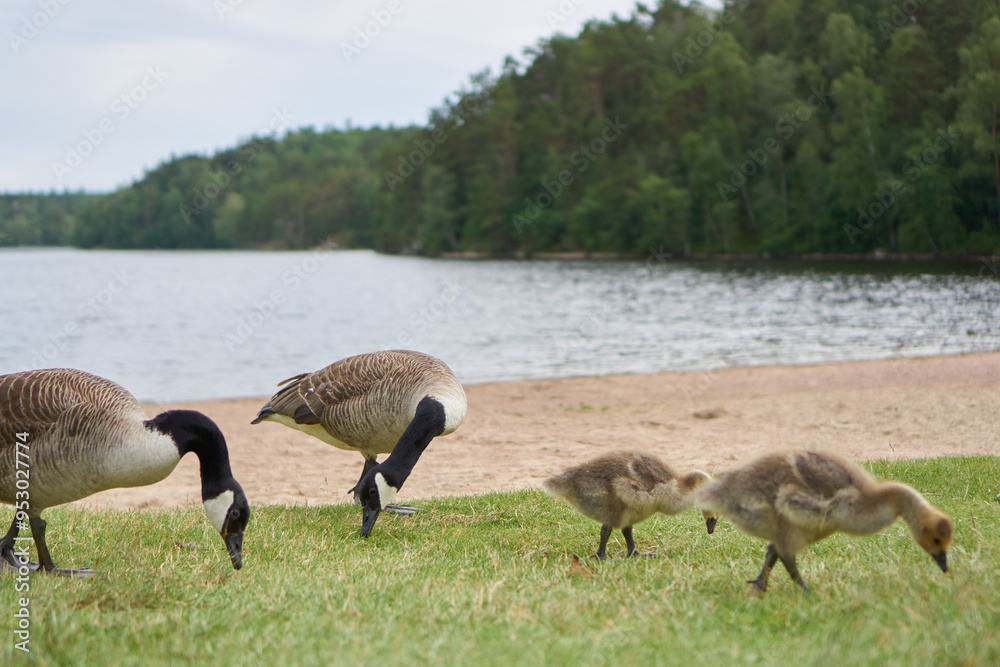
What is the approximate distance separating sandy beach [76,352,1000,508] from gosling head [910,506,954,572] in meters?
5.98

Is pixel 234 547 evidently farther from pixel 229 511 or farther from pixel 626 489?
pixel 626 489

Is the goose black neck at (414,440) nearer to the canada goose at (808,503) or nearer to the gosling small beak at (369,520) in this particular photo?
the gosling small beak at (369,520)

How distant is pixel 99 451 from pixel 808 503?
4663 millimetres

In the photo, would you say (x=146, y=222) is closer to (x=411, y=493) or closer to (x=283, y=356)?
(x=283, y=356)

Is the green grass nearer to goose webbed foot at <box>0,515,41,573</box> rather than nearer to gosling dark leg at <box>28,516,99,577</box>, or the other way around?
gosling dark leg at <box>28,516,99,577</box>

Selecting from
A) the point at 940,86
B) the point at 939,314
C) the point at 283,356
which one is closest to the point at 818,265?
the point at 940,86

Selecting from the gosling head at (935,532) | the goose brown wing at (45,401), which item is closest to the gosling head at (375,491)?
the goose brown wing at (45,401)

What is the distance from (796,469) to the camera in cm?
481

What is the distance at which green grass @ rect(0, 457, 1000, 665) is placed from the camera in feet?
12.8

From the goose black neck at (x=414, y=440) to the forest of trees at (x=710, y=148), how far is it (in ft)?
194

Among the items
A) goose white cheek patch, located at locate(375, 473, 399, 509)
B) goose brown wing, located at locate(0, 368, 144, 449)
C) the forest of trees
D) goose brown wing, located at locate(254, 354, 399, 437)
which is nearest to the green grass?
goose white cheek patch, located at locate(375, 473, 399, 509)

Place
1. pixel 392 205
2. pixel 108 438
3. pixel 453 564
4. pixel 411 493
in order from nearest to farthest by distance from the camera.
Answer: pixel 108 438 < pixel 453 564 < pixel 411 493 < pixel 392 205

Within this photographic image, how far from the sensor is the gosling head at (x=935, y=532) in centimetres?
435

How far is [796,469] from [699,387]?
53.0ft
